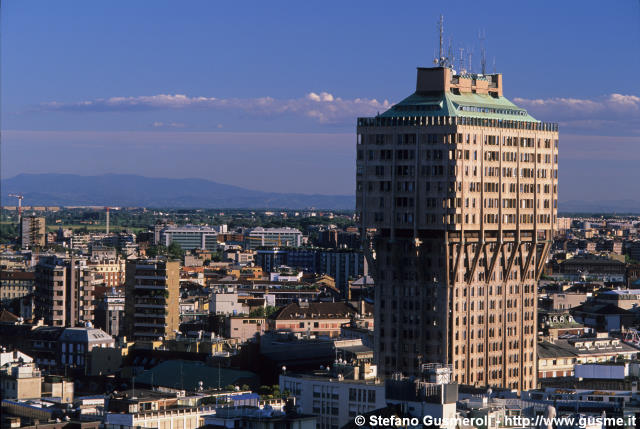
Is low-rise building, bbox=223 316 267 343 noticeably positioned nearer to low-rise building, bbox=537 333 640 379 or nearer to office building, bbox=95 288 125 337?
office building, bbox=95 288 125 337

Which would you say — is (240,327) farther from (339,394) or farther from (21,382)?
(339,394)

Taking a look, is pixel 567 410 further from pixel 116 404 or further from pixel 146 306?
pixel 146 306

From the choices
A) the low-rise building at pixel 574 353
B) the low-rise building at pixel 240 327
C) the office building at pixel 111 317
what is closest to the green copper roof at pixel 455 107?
the low-rise building at pixel 574 353

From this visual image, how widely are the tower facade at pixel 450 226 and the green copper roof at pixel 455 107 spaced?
5.2 inches

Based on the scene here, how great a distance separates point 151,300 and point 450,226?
51.9 metres

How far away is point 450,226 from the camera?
124 m

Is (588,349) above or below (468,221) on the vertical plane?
below

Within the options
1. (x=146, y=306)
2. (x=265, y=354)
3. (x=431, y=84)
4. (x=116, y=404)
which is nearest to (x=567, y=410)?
(x=116, y=404)

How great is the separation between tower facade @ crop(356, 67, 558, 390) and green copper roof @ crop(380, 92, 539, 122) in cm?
13

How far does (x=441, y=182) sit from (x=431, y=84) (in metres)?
8.85

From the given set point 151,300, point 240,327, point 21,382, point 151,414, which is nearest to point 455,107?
point 21,382

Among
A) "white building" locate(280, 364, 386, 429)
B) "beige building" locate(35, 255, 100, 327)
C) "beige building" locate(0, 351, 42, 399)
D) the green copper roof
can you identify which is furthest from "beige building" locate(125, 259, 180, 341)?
"white building" locate(280, 364, 386, 429)

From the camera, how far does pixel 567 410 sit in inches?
3386

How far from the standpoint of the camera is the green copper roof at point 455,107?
415ft
